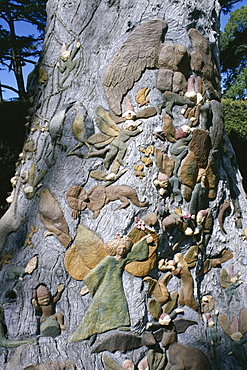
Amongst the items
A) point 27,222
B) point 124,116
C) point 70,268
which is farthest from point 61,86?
point 70,268

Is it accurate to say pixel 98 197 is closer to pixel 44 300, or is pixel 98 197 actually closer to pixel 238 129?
pixel 44 300

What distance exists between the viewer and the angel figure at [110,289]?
197 cm

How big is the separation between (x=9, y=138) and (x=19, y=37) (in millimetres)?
9348

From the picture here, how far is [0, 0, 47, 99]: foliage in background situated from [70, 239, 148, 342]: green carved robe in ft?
34.0

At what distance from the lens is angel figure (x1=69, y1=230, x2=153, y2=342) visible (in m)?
1.97

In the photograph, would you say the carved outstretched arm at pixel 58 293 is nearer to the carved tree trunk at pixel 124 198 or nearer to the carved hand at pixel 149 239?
the carved tree trunk at pixel 124 198

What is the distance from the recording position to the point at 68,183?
2203mm

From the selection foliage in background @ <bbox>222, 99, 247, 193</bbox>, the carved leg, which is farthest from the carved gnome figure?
foliage in background @ <bbox>222, 99, 247, 193</bbox>

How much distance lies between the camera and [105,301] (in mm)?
1995

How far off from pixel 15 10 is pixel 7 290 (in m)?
12.4

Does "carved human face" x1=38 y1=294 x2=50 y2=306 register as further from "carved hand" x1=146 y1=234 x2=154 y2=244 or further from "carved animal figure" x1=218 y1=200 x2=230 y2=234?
"carved animal figure" x1=218 y1=200 x2=230 y2=234

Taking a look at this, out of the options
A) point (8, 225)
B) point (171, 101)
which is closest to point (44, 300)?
→ point (8, 225)

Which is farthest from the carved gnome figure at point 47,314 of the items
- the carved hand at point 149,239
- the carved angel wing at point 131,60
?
the carved angel wing at point 131,60

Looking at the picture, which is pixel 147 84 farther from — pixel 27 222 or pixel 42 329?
pixel 42 329
